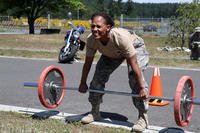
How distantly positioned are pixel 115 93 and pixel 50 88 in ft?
3.51

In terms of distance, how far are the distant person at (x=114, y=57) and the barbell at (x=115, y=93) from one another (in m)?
0.19

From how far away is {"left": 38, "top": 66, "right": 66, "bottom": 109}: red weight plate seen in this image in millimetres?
6152

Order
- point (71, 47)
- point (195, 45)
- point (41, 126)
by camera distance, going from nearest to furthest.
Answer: point (41, 126) < point (71, 47) < point (195, 45)

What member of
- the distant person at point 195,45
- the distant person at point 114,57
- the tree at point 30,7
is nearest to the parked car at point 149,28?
the tree at point 30,7

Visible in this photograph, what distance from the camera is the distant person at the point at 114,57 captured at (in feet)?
17.8

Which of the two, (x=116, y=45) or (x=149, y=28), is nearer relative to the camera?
(x=116, y=45)

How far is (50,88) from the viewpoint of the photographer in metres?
6.39

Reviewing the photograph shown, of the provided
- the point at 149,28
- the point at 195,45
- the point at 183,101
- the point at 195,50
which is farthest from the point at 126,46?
the point at 149,28

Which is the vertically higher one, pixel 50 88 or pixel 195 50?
pixel 50 88

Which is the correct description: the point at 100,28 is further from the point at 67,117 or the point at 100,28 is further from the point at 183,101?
the point at 67,117

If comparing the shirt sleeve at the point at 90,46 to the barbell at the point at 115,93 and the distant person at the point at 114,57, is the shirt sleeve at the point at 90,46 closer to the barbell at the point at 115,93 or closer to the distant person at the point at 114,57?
the distant person at the point at 114,57

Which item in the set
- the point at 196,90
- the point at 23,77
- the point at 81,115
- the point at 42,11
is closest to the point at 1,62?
the point at 23,77

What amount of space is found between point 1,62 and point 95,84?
8.60 m

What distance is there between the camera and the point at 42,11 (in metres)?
39.3
